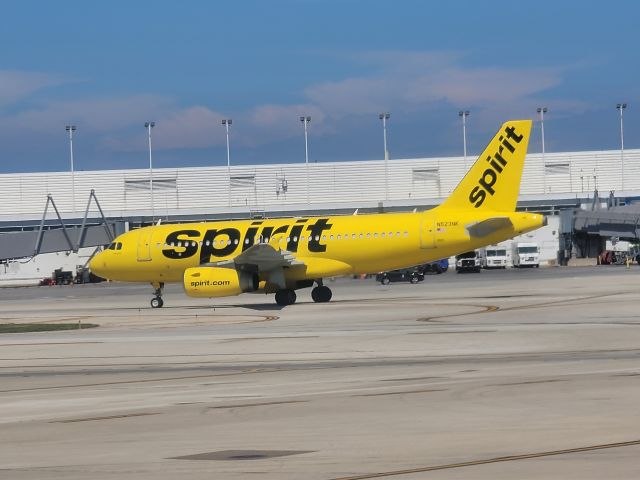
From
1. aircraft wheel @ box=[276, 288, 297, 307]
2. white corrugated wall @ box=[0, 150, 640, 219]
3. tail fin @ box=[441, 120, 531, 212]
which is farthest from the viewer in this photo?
white corrugated wall @ box=[0, 150, 640, 219]

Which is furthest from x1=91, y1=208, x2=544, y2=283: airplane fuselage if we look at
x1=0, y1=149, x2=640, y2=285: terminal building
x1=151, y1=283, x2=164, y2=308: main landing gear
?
x1=0, y1=149, x2=640, y2=285: terminal building

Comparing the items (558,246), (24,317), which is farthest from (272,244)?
(558,246)

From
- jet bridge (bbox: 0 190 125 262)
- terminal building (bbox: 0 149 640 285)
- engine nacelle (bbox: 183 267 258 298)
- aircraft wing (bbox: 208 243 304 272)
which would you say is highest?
terminal building (bbox: 0 149 640 285)

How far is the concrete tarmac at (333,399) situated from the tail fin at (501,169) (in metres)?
10.8

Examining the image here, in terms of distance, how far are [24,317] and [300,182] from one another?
7928 cm

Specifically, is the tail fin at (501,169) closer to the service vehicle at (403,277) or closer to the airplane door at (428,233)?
the airplane door at (428,233)

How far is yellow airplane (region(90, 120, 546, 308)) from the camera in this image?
48406 millimetres

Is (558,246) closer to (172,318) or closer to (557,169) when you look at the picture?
(557,169)

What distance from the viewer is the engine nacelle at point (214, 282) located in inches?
1896

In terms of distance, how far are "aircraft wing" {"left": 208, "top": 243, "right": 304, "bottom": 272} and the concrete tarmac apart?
8098mm

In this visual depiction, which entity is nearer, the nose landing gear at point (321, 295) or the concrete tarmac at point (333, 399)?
the concrete tarmac at point (333, 399)

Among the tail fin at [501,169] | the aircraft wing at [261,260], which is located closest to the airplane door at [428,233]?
the tail fin at [501,169]

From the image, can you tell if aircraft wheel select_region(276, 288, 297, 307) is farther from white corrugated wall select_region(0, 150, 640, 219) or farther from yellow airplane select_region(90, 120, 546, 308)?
white corrugated wall select_region(0, 150, 640, 219)

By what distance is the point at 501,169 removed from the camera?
49500 mm
